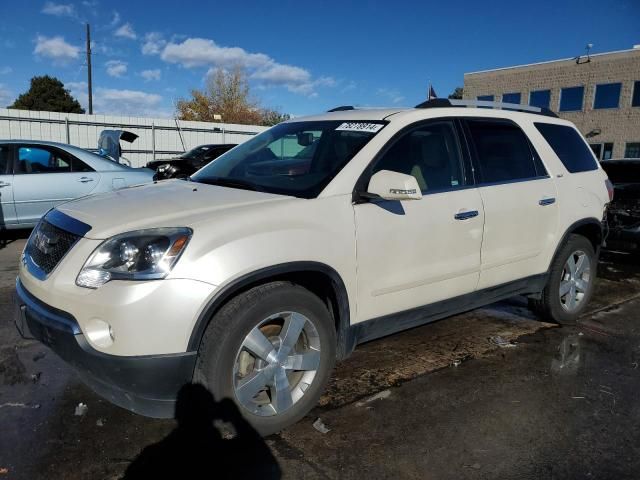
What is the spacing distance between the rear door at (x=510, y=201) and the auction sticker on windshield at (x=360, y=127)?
2.61ft

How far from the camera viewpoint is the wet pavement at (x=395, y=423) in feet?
8.57

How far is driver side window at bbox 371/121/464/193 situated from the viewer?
3.42 metres

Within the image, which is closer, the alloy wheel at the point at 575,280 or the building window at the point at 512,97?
the alloy wheel at the point at 575,280

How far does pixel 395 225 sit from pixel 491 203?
0.96 m

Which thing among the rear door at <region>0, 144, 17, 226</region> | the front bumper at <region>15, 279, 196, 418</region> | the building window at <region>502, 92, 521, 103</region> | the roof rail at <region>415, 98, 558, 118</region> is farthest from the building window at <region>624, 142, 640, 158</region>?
the front bumper at <region>15, 279, 196, 418</region>

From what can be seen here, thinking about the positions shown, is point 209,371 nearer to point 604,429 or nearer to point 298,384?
point 298,384

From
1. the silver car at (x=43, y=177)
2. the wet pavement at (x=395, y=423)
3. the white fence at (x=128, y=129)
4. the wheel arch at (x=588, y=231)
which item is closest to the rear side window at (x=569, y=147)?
the wheel arch at (x=588, y=231)

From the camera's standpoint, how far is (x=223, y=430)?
264 cm

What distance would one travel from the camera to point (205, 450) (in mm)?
2715

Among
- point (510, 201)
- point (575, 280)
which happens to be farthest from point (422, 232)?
point (575, 280)

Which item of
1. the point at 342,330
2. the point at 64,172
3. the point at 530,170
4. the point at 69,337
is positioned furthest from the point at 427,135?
the point at 64,172

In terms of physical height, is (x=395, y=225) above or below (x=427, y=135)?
below

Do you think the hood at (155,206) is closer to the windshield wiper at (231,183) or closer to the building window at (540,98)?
the windshield wiper at (231,183)

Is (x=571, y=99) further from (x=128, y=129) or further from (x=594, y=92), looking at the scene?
(x=128, y=129)
